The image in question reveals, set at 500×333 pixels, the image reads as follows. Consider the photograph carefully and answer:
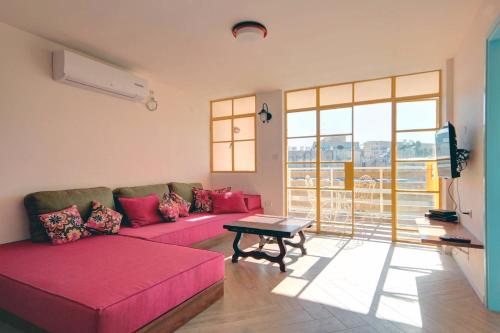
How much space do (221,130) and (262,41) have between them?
9.48ft

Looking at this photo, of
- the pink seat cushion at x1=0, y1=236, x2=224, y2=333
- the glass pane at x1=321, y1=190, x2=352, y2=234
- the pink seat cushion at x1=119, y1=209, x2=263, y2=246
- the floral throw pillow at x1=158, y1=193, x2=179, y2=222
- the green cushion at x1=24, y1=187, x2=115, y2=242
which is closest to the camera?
the pink seat cushion at x1=0, y1=236, x2=224, y2=333

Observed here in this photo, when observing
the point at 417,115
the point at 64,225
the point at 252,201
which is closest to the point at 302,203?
the point at 252,201

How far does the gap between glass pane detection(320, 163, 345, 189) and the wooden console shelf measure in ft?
5.30

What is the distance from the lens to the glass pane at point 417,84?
4.10 metres

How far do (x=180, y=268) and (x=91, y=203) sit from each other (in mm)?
1814

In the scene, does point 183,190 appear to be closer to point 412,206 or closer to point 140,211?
point 140,211

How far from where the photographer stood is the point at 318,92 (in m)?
4.92

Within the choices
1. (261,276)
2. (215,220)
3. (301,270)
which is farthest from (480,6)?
(215,220)

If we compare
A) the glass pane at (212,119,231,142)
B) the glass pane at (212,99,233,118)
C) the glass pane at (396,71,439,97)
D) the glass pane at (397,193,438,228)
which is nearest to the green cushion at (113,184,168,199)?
the glass pane at (212,119,231,142)

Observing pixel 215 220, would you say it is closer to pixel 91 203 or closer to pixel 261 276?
pixel 261 276

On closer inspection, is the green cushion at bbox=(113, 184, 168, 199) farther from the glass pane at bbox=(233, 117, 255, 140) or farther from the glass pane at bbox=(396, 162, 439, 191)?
the glass pane at bbox=(396, 162, 439, 191)

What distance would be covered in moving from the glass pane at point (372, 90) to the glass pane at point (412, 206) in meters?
1.59

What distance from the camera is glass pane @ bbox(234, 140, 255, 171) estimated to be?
217 inches

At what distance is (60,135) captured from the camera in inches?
128
